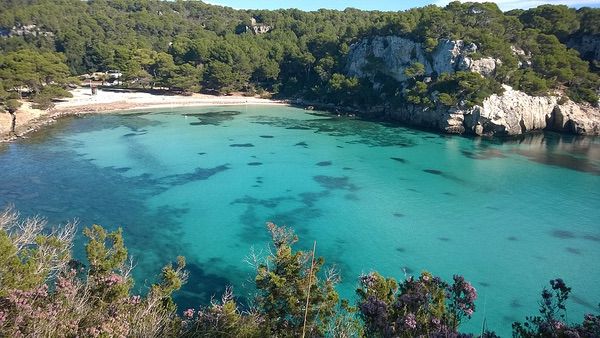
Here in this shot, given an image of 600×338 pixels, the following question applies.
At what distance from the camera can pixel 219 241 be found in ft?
76.3

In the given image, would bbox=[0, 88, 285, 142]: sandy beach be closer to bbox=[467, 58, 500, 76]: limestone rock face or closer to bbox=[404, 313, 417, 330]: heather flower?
bbox=[467, 58, 500, 76]: limestone rock face

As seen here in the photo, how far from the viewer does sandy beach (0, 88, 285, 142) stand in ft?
156

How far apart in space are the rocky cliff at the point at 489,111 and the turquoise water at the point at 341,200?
3414 millimetres

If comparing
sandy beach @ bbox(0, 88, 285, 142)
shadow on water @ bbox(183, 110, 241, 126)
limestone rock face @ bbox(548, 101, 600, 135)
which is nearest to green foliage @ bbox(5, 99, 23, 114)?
sandy beach @ bbox(0, 88, 285, 142)

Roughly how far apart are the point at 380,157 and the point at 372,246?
20342mm

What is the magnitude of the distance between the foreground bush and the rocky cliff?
149 feet

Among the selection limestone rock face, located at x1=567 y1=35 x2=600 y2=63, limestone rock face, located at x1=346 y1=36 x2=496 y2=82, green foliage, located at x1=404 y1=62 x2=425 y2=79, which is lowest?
green foliage, located at x1=404 y1=62 x2=425 y2=79

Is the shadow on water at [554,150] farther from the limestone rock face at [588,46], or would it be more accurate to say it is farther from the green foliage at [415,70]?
the limestone rock face at [588,46]

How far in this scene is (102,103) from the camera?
205 feet

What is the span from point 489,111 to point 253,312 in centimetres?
4783

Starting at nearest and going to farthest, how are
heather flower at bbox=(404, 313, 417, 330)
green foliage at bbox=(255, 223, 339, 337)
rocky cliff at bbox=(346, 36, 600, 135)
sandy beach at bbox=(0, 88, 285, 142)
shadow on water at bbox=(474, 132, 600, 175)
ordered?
heather flower at bbox=(404, 313, 417, 330) < green foliage at bbox=(255, 223, 339, 337) < shadow on water at bbox=(474, 132, 600, 175) < sandy beach at bbox=(0, 88, 285, 142) < rocky cliff at bbox=(346, 36, 600, 135)

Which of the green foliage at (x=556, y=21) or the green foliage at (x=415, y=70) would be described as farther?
the green foliage at (x=556, y=21)

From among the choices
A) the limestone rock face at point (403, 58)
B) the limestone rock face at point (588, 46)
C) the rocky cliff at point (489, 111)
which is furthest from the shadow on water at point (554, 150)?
the limestone rock face at point (588, 46)

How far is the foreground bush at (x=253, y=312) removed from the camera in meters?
8.80
